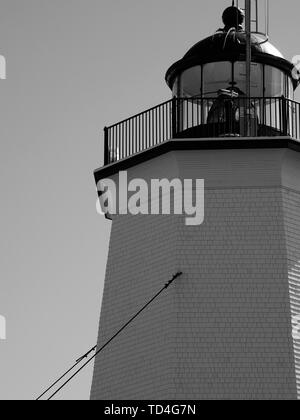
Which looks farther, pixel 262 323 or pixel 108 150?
pixel 108 150

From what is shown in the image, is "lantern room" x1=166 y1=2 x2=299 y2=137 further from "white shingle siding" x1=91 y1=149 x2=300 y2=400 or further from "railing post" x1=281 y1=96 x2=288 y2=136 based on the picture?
"white shingle siding" x1=91 y1=149 x2=300 y2=400

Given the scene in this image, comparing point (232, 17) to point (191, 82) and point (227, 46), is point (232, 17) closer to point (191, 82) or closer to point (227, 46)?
point (227, 46)

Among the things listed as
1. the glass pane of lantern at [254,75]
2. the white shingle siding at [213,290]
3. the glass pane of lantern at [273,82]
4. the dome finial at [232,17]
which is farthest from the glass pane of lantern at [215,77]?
the white shingle siding at [213,290]

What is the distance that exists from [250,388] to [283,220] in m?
2.95

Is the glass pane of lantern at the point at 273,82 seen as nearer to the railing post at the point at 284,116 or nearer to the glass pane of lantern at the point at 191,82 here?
the railing post at the point at 284,116

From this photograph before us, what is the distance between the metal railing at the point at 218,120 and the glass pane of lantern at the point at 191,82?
1.06 ft

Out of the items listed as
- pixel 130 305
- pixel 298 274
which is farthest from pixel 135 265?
pixel 298 274

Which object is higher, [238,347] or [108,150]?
[108,150]

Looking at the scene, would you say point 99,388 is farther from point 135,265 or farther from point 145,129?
point 145,129

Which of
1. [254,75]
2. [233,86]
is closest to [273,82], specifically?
[254,75]

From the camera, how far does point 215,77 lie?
34.2m

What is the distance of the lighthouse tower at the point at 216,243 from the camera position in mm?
32000

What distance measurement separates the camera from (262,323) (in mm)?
32188

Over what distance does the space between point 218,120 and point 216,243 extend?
221 centimetres
